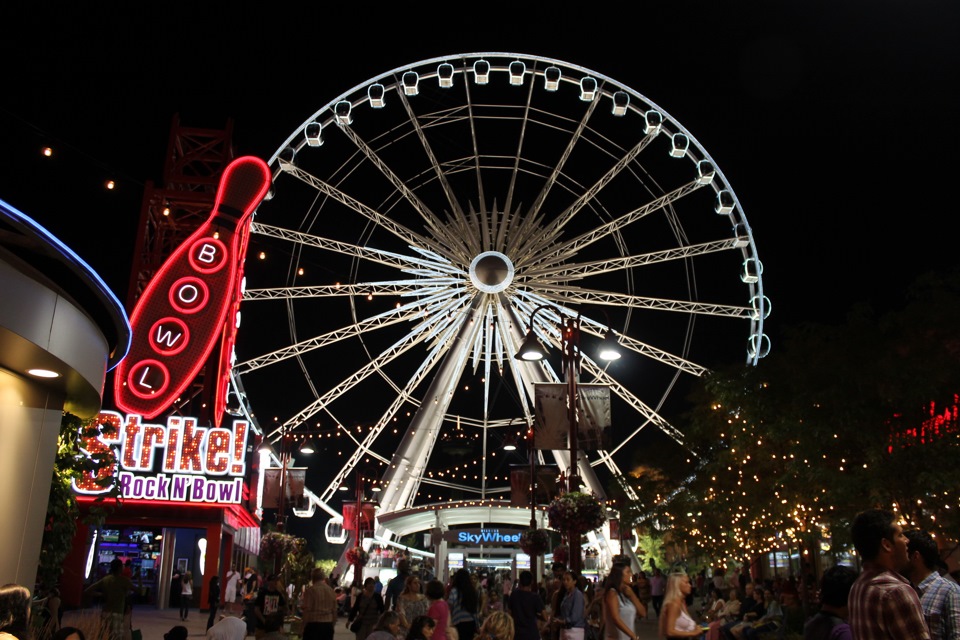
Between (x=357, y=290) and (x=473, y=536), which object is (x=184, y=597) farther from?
(x=473, y=536)

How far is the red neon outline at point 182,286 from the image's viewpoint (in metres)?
22.0

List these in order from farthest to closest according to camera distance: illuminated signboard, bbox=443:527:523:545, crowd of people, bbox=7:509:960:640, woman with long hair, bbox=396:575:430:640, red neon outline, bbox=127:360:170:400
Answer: illuminated signboard, bbox=443:527:523:545 < red neon outline, bbox=127:360:170:400 < woman with long hair, bbox=396:575:430:640 < crowd of people, bbox=7:509:960:640

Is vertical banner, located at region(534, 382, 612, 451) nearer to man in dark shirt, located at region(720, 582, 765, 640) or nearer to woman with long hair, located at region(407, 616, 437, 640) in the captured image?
man in dark shirt, located at region(720, 582, 765, 640)

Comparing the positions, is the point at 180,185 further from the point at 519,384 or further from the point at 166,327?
the point at 519,384

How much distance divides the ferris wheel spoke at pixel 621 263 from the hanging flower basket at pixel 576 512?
1238cm

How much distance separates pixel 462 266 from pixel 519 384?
16.3 ft

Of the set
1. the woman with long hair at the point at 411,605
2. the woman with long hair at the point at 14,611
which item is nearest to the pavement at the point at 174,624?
the woman with long hair at the point at 411,605

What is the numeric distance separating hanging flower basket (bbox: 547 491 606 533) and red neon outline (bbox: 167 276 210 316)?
10.8m

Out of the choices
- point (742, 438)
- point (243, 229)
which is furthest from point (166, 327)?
point (742, 438)

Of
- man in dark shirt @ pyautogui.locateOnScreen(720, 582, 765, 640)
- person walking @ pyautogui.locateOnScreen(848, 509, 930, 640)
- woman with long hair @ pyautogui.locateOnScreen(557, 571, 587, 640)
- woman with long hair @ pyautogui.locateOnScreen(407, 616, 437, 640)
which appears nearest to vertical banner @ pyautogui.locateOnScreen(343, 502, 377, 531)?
man in dark shirt @ pyautogui.locateOnScreen(720, 582, 765, 640)

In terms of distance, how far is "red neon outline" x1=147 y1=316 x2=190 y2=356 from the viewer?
21.2 meters

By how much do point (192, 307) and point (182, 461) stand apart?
6.59 meters

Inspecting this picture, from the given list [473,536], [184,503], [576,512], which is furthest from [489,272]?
[473,536]

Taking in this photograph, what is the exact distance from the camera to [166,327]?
21.7 metres
